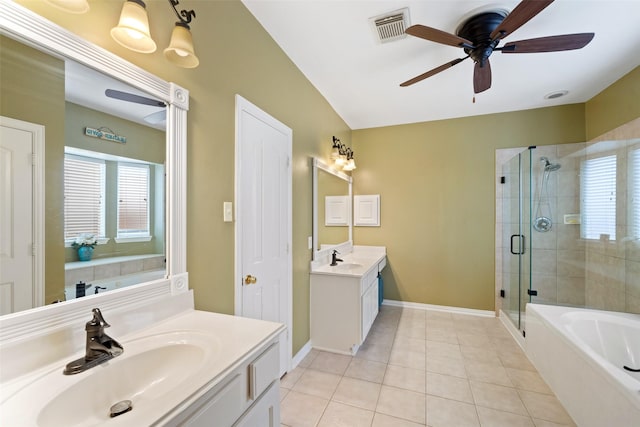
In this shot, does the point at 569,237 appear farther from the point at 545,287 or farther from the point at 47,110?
the point at 47,110

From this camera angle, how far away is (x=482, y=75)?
206cm

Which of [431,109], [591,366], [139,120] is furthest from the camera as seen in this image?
[431,109]

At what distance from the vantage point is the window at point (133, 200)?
3.48ft

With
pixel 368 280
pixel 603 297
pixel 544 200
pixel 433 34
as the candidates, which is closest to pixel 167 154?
pixel 433 34

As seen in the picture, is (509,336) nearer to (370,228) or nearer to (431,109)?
(370,228)

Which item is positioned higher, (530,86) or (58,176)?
(530,86)

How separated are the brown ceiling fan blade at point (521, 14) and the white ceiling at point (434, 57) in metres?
0.28

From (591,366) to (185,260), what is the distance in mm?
2206

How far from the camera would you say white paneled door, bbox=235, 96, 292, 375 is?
1.69 m

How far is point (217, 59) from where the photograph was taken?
150cm

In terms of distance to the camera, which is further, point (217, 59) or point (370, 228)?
point (370, 228)

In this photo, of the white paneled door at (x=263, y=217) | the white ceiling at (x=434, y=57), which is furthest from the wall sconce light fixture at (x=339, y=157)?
the white paneled door at (x=263, y=217)

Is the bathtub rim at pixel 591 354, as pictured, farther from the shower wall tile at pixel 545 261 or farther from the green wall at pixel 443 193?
the green wall at pixel 443 193

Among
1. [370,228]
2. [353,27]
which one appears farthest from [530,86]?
[370,228]
